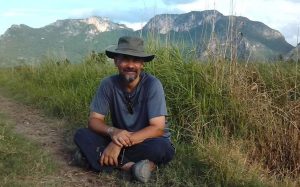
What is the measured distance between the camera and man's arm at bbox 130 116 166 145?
419cm

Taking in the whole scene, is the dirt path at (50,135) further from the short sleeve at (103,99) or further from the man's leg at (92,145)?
the short sleeve at (103,99)

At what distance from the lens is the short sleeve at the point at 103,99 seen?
4484mm

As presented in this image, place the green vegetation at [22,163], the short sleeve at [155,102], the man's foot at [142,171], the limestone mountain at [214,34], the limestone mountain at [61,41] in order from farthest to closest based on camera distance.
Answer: the limestone mountain at [61,41], the limestone mountain at [214,34], the short sleeve at [155,102], the man's foot at [142,171], the green vegetation at [22,163]

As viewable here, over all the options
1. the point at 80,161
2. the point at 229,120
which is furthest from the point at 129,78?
the point at 229,120

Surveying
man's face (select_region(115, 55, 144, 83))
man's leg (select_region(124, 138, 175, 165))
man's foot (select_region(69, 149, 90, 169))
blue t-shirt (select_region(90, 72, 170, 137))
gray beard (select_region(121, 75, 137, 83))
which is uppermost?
man's face (select_region(115, 55, 144, 83))

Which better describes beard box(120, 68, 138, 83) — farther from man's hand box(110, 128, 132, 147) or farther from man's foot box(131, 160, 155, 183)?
man's foot box(131, 160, 155, 183)

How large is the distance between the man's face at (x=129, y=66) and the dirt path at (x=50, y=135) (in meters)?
0.97

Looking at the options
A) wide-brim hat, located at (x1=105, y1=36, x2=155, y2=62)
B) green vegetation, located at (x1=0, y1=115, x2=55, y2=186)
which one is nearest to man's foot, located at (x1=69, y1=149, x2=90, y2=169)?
green vegetation, located at (x1=0, y1=115, x2=55, y2=186)

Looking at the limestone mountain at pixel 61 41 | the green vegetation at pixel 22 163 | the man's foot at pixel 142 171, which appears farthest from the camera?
the limestone mountain at pixel 61 41

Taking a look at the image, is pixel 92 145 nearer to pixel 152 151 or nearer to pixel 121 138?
pixel 121 138

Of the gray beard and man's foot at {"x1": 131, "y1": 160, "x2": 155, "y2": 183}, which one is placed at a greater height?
the gray beard

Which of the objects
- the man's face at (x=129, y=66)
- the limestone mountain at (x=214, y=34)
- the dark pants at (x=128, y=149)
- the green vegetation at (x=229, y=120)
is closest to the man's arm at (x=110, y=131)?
the dark pants at (x=128, y=149)

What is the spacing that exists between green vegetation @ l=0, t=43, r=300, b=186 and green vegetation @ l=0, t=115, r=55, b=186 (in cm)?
77

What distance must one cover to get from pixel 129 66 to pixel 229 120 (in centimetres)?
160
